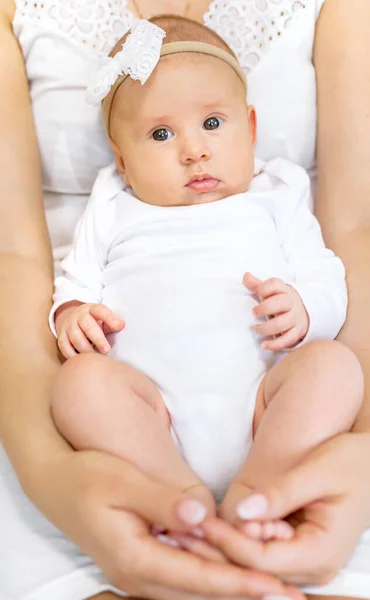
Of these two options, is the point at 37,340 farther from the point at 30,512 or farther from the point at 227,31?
the point at 227,31

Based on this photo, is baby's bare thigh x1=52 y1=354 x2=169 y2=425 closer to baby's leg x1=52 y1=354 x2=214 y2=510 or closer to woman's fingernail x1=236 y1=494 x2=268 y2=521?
baby's leg x1=52 y1=354 x2=214 y2=510

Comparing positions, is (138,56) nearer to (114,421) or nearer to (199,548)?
(114,421)

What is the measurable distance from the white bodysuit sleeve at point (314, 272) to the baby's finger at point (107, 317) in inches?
10.5

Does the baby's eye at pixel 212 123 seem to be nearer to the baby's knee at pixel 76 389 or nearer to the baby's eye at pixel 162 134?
the baby's eye at pixel 162 134

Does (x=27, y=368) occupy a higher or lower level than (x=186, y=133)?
lower

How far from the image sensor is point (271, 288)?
3.22 ft

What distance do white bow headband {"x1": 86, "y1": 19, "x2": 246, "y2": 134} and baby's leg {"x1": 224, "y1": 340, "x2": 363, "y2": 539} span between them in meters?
0.53

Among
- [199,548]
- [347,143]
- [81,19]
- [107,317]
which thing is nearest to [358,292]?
[347,143]

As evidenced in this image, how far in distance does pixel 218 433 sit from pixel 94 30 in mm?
834

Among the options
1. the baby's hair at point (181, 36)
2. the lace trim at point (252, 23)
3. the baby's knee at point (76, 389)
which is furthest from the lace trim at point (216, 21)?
the baby's knee at point (76, 389)

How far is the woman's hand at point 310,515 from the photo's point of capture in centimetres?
72

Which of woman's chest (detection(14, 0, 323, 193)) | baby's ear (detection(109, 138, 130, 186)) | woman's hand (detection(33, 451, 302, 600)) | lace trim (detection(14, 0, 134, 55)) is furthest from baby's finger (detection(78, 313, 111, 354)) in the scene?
lace trim (detection(14, 0, 134, 55))

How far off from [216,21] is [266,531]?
39.4 inches

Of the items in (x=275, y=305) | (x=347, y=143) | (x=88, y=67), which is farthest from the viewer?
(x=88, y=67)
